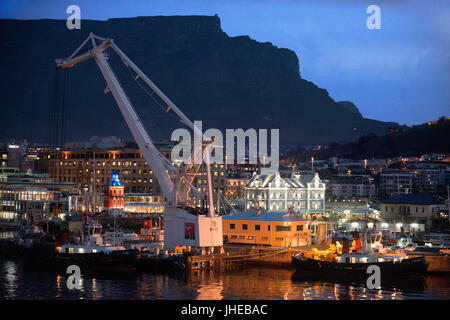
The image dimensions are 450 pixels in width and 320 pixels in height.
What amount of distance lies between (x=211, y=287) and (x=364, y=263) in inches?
350

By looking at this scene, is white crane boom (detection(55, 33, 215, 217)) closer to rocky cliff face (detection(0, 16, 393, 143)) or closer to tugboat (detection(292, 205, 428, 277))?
tugboat (detection(292, 205, 428, 277))

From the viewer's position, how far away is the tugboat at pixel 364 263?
36.6 meters

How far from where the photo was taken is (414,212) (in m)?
55.8

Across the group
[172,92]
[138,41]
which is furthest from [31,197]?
[138,41]

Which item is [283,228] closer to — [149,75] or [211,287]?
[211,287]

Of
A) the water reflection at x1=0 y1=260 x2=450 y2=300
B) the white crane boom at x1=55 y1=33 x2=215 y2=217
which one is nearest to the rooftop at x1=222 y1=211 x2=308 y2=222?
the white crane boom at x1=55 y1=33 x2=215 y2=217

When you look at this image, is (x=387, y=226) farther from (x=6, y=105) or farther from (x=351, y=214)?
(x=6, y=105)

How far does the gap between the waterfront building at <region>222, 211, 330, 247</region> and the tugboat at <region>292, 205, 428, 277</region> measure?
6.11 metres

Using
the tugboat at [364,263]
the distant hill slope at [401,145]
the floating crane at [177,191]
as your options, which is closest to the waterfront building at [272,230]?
the floating crane at [177,191]

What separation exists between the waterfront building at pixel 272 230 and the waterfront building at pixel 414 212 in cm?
1077

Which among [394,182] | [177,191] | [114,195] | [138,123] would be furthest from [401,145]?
[177,191]

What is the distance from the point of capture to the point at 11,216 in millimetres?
65000

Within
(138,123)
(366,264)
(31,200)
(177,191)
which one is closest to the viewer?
(366,264)

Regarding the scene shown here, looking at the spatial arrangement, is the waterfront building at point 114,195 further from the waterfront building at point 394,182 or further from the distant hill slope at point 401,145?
the distant hill slope at point 401,145
